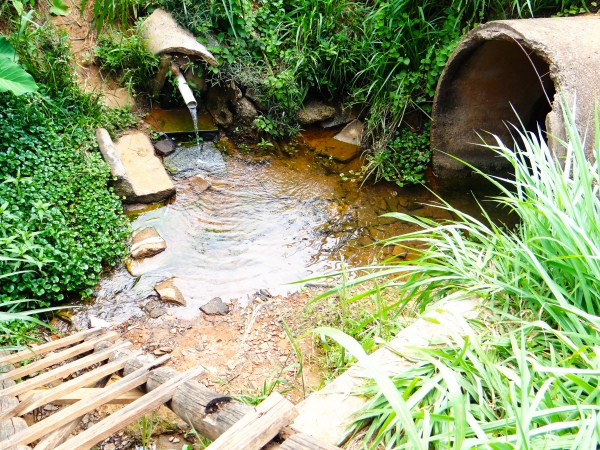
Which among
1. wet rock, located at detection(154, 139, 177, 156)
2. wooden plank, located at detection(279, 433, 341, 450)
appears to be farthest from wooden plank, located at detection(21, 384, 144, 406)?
wet rock, located at detection(154, 139, 177, 156)

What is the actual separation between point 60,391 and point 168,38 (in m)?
3.79

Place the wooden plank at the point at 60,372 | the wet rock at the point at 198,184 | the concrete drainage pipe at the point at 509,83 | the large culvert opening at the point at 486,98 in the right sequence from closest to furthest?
the wooden plank at the point at 60,372
the concrete drainage pipe at the point at 509,83
the large culvert opening at the point at 486,98
the wet rock at the point at 198,184

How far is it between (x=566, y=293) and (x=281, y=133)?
385 centimetres

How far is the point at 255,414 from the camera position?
168 cm

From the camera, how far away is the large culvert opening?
168 inches

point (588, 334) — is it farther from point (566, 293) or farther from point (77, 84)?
point (77, 84)

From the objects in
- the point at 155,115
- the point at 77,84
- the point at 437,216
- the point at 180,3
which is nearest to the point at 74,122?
the point at 77,84

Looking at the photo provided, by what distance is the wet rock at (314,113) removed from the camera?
544cm

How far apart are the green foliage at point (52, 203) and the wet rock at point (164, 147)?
69cm

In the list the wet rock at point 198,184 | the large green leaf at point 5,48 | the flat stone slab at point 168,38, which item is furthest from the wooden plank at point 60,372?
the flat stone slab at point 168,38

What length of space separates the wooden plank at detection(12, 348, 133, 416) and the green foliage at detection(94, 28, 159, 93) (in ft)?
11.1

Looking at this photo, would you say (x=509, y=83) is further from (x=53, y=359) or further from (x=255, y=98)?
(x=53, y=359)

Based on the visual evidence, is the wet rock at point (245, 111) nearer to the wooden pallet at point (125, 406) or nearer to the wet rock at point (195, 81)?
the wet rock at point (195, 81)

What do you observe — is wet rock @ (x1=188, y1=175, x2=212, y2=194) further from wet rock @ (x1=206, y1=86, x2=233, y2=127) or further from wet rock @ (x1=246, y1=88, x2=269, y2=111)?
wet rock @ (x1=246, y1=88, x2=269, y2=111)
